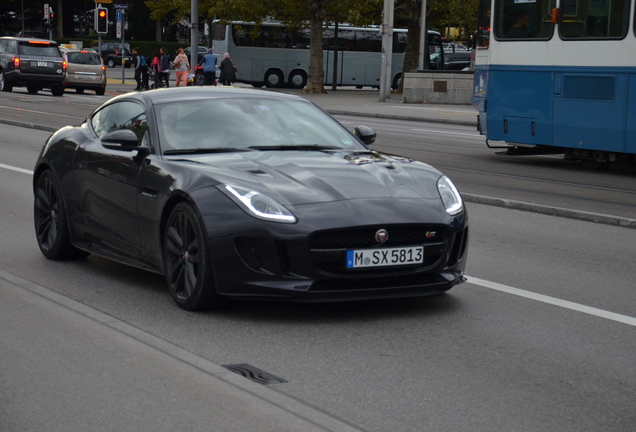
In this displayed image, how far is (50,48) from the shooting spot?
38.3m

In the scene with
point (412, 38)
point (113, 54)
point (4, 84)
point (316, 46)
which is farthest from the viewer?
point (113, 54)

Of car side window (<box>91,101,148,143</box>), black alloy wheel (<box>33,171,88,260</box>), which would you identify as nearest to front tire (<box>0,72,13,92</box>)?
black alloy wheel (<box>33,171,88,260</box>)

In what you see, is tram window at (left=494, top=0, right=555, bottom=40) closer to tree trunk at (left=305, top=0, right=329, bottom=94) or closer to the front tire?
tree trunk at (left=305, top=0, right=329, bottom=94)

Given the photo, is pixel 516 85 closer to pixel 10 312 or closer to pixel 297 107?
pixel 297 107

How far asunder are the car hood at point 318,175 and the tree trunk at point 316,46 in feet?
116

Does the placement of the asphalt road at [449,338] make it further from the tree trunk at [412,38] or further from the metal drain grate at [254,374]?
the tree trunk at [412,38]

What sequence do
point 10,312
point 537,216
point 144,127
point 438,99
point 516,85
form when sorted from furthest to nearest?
point 438,99 < point 516,85 < point 537,216 < point 144,127 < point 10,312

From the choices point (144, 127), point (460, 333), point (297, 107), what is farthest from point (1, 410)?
point (297, 107)

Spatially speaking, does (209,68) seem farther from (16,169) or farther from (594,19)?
(594,19)

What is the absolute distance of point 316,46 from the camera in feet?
139

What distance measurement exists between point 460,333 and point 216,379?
1.59 m

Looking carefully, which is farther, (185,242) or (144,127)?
(144,127)

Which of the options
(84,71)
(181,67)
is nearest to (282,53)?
(84,71)

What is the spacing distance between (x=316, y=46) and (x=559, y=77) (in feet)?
89.4
